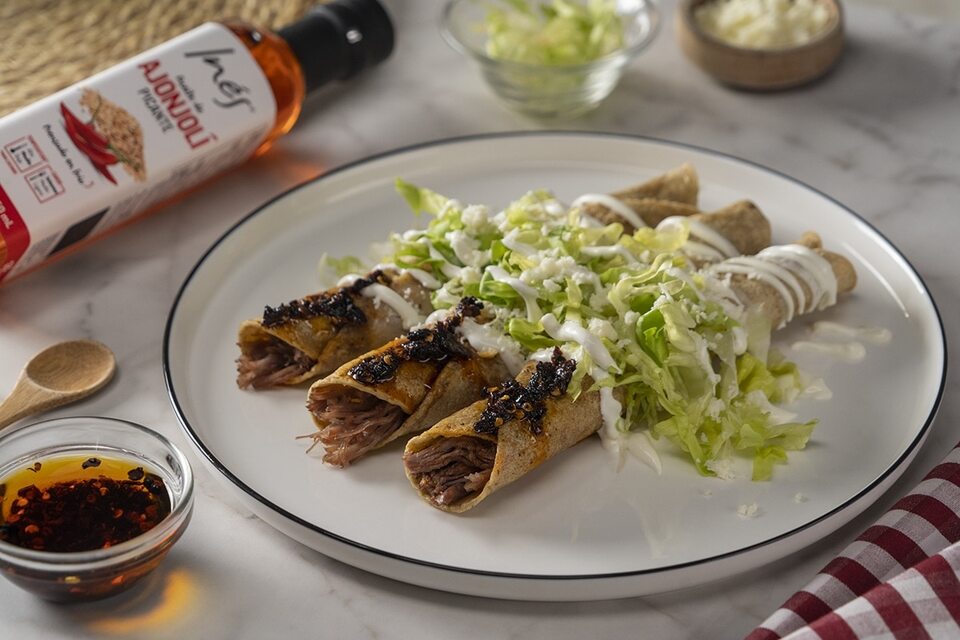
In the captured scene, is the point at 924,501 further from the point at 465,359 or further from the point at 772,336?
the point at 465,359

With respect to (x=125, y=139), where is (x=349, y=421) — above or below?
below

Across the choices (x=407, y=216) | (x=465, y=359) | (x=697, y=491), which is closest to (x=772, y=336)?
(x=697, y=491)

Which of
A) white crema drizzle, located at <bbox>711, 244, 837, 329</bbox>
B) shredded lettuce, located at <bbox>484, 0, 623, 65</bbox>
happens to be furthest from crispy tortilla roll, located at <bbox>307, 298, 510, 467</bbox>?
shredded lettuce, located at <bbox>484, 0, 623, 65</bbox>

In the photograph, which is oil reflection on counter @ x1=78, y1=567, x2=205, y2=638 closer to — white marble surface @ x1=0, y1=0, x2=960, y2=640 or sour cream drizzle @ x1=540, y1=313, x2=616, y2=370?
white marble surface @ x1=0, y1=0, x2=960, y2=640

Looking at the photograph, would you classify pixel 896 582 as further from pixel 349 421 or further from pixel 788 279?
pixel 349 421

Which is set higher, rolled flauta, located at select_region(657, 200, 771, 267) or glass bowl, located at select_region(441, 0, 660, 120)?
glass bowl, located at select_region(441, 0, 660, 120)

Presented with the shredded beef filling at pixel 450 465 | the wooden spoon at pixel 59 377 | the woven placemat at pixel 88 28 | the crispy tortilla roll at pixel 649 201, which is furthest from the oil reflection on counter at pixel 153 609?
the woven placemat at pixel 88 28

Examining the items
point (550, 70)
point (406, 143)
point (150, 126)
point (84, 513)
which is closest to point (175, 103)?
point (150, 126)

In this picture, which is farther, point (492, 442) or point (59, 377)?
point (59, 377)
